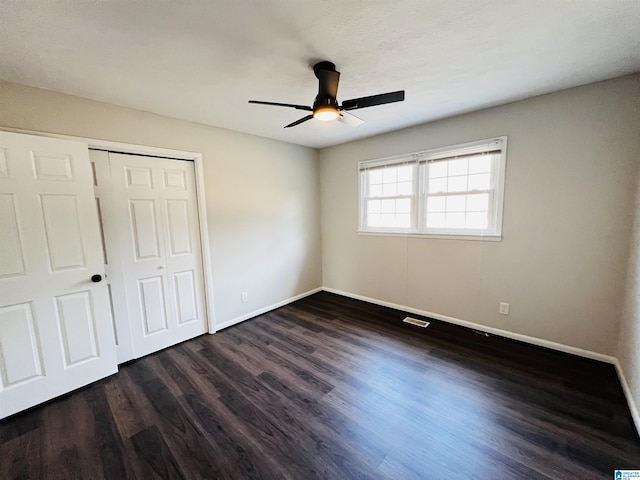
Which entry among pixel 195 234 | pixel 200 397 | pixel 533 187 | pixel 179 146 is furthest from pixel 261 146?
pixel 533 187

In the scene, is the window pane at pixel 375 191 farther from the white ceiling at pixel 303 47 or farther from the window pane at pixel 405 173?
the white ceiling at pixel 303 47

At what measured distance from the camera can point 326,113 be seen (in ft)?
5.93

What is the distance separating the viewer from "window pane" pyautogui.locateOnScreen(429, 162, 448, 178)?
313 centimetres

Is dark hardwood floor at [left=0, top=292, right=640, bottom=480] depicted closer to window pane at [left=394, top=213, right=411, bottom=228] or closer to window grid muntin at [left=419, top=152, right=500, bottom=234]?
window grid muntin at [left=419, top=152, right=500, bottom=234]

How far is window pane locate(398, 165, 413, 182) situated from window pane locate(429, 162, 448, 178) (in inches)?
10.5

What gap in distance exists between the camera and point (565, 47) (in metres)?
1.68

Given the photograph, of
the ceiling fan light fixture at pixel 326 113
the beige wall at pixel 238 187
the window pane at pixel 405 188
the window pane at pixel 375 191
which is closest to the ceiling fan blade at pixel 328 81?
the ceiling fan light fixture at pixel 326 113

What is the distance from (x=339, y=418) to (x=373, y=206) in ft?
9.34

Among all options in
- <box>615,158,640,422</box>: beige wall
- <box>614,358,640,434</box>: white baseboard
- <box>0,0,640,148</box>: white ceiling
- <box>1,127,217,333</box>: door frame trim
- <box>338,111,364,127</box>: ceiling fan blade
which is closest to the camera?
<box>0,0,640,148</box>: white ceiling

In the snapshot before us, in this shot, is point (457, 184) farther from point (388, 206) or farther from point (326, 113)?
point (326, 113)

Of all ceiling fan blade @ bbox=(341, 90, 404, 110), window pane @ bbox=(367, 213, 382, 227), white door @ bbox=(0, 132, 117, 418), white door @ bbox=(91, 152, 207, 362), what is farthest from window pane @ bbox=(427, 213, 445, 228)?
white door @ bbox=(0, 132, 117, 418)

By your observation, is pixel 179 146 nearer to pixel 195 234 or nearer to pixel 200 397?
pixel 195 234

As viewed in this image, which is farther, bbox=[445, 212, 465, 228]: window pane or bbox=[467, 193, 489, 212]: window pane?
bbox=[445, 212, 465, 228]: window pane

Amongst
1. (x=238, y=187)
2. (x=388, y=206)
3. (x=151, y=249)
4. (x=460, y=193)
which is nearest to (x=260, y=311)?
(x=151, y=249)
